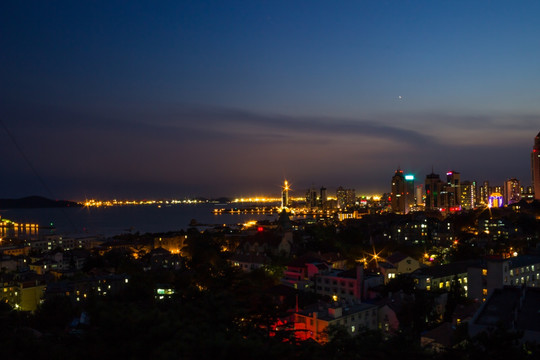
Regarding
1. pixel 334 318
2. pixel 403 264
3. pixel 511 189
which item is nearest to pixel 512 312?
pixel 334 318

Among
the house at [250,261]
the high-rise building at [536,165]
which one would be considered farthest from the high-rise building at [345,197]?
the house at [250,261]

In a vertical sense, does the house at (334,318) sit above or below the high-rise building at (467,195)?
below

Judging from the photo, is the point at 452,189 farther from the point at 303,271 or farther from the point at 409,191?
the point at 303,271

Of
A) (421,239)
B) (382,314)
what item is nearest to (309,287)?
(382,314)

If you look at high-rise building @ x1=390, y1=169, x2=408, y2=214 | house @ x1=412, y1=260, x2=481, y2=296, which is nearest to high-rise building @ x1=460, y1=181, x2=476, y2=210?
high-rise building @ x1=390, y1=169, x2=408, y2=214

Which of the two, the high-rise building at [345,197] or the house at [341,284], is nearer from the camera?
the house at [341,284]

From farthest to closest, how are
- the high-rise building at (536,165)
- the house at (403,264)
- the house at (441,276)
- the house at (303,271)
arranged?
1. the high-rise building at (536,165)
2. the house at (403,264)
3. the house at (303,271)
4. the house at (441,276)

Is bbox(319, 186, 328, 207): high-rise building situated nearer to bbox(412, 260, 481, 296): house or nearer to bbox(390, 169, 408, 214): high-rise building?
bbox(390, 169, 408, 214): high-rise building

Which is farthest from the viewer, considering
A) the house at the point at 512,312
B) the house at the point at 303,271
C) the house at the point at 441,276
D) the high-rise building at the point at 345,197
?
the high-rise building at the point at 345,197

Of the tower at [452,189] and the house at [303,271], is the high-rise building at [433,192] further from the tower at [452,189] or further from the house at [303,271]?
the house at [303,271]
